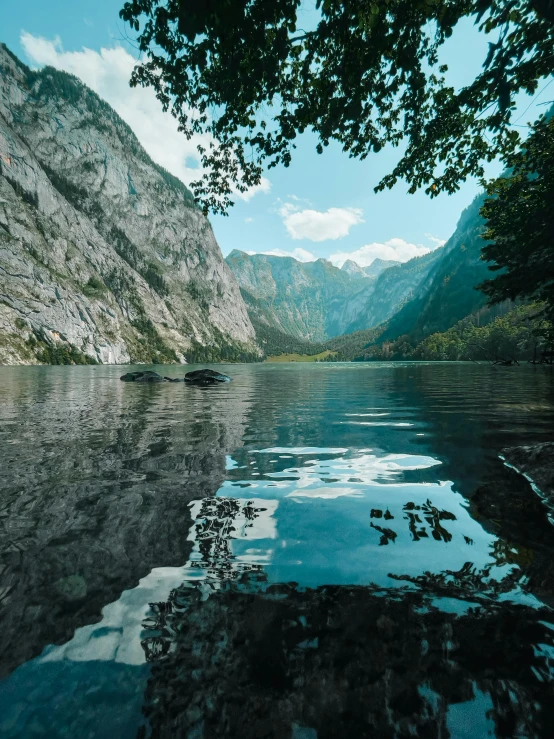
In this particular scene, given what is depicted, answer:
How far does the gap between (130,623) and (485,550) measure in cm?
351

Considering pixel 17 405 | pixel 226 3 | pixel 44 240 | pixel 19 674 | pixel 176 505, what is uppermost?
pixel 44 240

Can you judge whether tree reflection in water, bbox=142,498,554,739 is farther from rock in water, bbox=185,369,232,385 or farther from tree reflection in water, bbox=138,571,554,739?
rock in water, bbox=185,369,232,385

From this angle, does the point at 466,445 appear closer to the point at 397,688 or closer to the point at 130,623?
the point at 397,688

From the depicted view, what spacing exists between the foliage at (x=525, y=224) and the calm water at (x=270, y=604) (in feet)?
24.5

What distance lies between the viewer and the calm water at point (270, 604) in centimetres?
188

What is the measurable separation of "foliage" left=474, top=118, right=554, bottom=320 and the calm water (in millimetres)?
7477

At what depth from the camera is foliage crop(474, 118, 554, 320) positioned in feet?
35.1

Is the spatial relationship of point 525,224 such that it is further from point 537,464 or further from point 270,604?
point 270,604

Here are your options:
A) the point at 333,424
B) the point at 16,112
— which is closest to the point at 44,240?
the point at 16,112

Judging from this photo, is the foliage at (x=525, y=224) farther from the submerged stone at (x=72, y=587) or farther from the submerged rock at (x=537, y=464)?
the submerged stone at (x=72, y=587)

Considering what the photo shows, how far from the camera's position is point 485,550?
3740 millimetres

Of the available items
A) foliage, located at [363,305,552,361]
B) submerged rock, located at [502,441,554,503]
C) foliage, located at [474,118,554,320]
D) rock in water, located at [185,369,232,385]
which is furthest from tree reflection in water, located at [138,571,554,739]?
rock in water, located at [185,369,232,385]

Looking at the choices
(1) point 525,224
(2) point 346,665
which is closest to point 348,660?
(2) point 346,665

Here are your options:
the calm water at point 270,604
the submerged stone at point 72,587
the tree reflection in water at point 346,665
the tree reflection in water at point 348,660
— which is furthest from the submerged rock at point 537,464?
the submerged stone at point 72,587
